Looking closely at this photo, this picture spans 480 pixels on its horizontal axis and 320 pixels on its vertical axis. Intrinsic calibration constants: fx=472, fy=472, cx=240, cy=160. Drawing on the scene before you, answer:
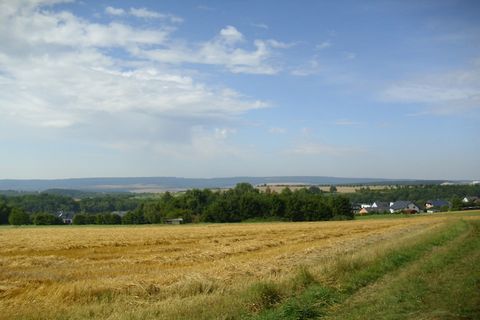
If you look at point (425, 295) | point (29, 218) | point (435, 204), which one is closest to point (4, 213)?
point (29, 218)

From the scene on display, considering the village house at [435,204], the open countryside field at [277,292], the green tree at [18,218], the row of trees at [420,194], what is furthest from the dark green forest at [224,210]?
the open countryside field at [277,292]

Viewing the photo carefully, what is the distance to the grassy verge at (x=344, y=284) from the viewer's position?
31.5 feet

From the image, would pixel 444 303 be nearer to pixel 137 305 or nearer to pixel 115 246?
pixel 137 305

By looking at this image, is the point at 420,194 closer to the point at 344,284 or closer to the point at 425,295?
the point at 344,284

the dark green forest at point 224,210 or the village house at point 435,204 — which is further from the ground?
the dark green forest at point 224,210

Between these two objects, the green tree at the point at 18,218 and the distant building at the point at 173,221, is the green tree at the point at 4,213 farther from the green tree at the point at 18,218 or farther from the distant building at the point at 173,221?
the distant building at the point at 173,221

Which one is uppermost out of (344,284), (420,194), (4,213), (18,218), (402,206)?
(344,284)

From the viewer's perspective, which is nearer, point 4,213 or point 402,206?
point 4,213

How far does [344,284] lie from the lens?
12.5 metres

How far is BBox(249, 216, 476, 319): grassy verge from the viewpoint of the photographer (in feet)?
31.5

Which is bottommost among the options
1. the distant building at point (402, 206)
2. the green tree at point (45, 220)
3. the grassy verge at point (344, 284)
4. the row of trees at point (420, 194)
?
the distant building at point (402, 206)

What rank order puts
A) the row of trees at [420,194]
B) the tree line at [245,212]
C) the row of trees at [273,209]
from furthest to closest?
the row of trees at [420,194] → the tree line at [245,212] → the row of trees at [273,209]

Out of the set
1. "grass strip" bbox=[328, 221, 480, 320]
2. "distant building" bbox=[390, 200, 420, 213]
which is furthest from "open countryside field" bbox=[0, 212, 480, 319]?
"distant building" bbox=[390, 200, 420, 213]

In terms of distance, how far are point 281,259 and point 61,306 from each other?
1137 cm
